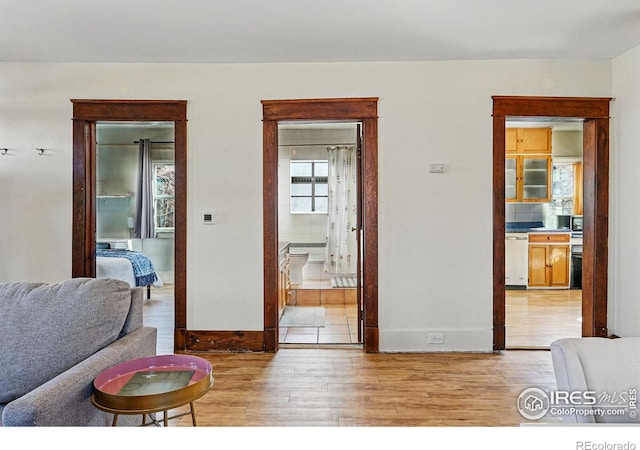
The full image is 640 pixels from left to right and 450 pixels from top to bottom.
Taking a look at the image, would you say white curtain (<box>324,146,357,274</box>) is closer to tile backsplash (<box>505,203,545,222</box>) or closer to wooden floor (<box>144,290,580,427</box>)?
tile backsplash (<box>505,203,545,222</box>)

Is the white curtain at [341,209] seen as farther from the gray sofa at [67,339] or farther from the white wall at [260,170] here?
the gray sofa at [67,339]

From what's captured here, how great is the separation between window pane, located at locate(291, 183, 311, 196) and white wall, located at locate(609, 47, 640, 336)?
453 centimetres

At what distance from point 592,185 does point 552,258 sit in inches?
124

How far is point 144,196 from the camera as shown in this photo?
7277mm

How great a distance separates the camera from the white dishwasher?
21.5 ft

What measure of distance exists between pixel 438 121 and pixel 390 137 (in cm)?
45

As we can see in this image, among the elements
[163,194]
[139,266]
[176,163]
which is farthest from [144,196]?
[176,163]

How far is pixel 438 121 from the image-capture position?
12.1 ft

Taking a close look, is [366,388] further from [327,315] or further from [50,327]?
[327,315]

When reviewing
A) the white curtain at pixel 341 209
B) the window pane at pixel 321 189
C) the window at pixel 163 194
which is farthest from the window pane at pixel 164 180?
the white curtain at pixel 341 209

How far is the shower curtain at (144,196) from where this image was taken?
7281mm

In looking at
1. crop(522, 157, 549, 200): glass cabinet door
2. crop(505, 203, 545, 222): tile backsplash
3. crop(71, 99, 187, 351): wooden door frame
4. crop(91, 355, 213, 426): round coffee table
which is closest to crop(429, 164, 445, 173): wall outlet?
crop(71, 99, 187, 351): wooden door frame

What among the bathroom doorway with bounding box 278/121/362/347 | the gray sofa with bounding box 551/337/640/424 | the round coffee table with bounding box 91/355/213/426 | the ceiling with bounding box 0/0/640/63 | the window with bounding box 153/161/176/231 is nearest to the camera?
the gray sofa with bounding box 551/337/640/424
